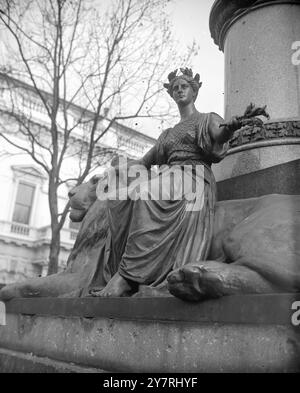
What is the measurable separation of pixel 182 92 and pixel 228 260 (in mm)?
2035

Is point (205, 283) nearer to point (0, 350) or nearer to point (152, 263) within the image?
point (152, 263)

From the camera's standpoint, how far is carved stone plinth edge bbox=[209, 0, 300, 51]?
18.4 ft

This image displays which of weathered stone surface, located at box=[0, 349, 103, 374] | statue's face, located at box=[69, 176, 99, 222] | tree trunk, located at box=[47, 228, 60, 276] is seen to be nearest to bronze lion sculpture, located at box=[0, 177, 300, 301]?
statue's face, located at box=[69, 176, 99, 222]

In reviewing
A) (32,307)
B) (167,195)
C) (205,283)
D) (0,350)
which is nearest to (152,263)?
(167,195)

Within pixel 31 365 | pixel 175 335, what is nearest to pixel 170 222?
pixel 175 335

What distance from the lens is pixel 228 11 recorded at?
5785 millimetres

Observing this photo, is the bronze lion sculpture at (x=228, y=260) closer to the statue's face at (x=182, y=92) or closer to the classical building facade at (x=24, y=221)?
the statue's face at (x=182, y=92)

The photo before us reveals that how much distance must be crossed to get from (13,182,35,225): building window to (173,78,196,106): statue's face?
24.7m

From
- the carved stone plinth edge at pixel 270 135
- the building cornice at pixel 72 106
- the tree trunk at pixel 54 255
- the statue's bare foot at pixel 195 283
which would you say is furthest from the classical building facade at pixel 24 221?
the statue's bare foot at pixel 195 283

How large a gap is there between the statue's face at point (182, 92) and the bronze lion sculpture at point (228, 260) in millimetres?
1298

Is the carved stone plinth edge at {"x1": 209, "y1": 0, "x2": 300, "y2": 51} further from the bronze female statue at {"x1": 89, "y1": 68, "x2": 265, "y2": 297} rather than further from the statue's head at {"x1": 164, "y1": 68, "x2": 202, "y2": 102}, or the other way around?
the bronze female statue at {"x1": 89, "y1": 68, "x2": 265, "y2": 297}

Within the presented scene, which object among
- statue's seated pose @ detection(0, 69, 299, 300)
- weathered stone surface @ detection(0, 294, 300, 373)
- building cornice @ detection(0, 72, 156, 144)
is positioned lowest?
weathered stone surface @ detection(0, 294, 300, 373)

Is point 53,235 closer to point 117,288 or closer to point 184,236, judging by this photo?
point 117,288

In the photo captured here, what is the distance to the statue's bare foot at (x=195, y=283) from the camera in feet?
8.54
